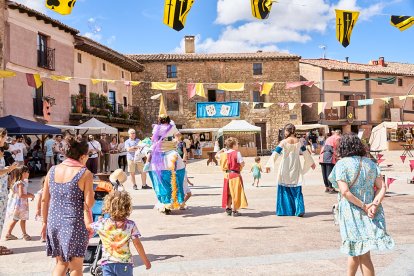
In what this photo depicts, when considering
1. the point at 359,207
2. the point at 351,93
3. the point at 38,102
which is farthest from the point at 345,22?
the point at 351,93

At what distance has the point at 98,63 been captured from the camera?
28.1 meters

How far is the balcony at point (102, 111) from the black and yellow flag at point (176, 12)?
16479 mm

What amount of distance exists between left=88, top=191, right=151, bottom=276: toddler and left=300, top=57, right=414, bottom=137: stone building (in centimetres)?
3615

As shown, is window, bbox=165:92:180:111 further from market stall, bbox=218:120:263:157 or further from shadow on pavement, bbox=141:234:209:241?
shadow on pavement, bbox=141:234:209:241

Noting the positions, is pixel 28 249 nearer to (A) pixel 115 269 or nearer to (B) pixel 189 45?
(A) pixel 115 269

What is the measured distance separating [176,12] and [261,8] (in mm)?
1864

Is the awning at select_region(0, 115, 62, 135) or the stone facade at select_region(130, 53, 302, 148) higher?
the stone facade at select_region(130, 53, 302, 148)

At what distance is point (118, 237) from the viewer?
345 centimetres

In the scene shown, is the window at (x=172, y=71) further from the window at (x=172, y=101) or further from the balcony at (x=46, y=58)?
the balcony at (x=46, y=58)

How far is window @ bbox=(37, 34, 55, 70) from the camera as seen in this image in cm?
2188

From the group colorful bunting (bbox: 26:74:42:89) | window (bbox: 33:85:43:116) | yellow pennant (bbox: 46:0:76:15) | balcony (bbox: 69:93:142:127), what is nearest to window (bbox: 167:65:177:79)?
balcony (bbox: 69:93:142:127)

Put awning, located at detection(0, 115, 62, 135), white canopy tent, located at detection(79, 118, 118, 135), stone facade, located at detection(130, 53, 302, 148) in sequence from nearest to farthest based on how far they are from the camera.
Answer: awning, located at detection(0, 115, 62, 135) < white canopy tent, located at detection(79, 118, 118, 135) < stone facade, located at detection(130, 53, 302, 148)

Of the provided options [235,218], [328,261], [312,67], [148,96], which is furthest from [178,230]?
[312,67]

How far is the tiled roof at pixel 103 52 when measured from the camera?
2512cm
